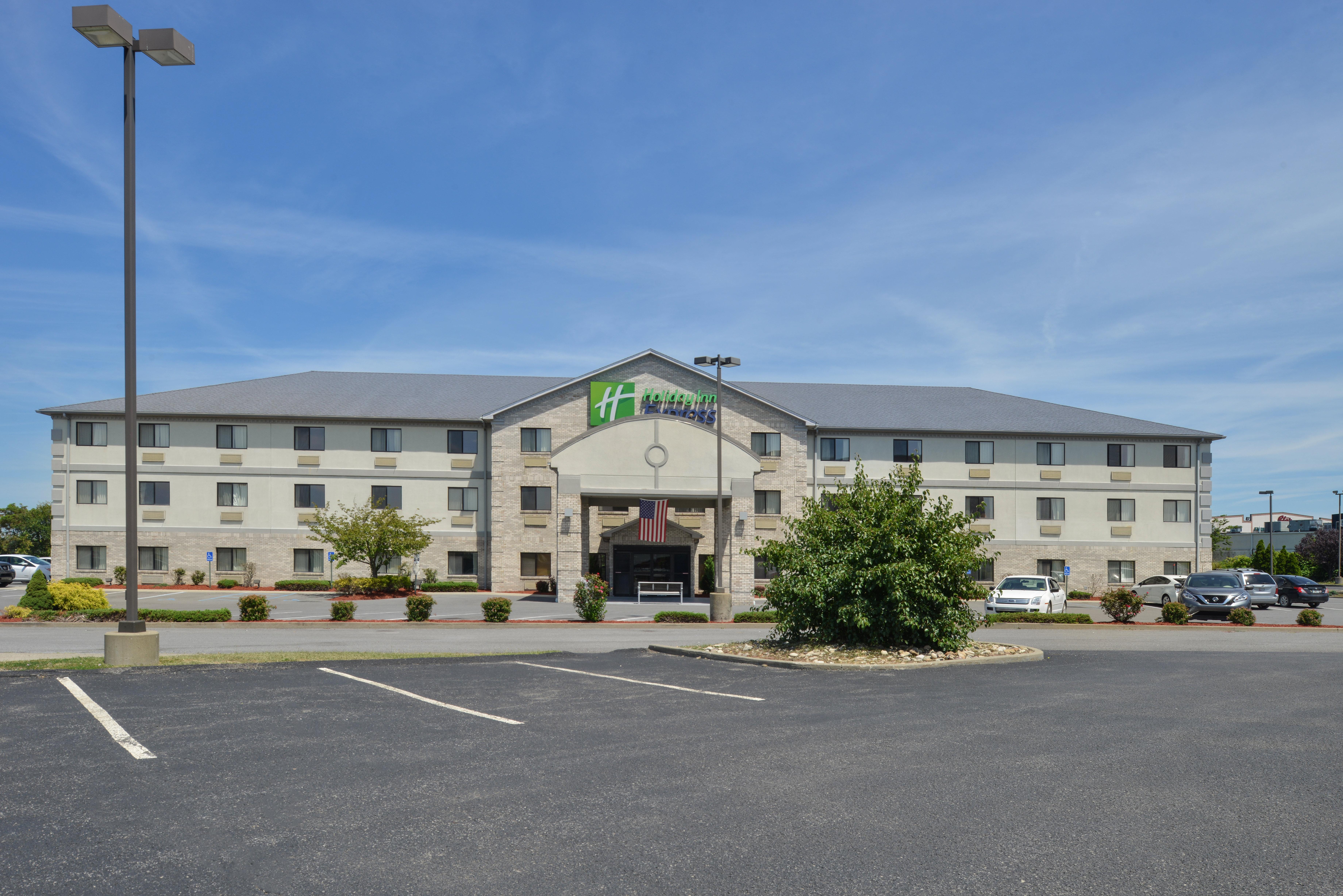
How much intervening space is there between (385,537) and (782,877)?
39.9m

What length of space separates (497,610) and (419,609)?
2.27 meters

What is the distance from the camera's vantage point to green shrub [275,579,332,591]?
1702 inches

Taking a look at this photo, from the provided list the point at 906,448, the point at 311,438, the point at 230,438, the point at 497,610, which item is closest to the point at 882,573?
the point at 497,610

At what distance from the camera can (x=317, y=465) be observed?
4603 centimetres

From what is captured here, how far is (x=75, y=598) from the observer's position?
2633 cm

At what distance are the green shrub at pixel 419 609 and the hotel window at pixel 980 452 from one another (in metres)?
31.2

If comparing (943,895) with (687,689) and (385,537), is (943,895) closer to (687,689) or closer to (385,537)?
(687,689)

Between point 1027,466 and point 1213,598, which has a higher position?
point 1027,466

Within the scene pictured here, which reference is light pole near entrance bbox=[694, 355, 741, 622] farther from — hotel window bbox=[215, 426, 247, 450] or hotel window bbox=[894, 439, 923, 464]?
hotel window bbox=[215, 426, 247, 450]

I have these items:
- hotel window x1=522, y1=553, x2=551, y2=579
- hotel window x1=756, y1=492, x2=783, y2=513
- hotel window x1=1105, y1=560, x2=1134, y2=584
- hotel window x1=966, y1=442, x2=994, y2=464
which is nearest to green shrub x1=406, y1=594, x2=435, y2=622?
hotel window x1=522, y1=553, x2=551, y2=579

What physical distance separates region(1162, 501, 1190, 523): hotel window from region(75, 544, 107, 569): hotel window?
52.9 metres

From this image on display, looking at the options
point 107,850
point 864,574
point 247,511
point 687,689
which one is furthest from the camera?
point 247,511

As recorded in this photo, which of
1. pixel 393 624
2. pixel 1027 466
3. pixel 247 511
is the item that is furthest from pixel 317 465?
pixel 1027 466

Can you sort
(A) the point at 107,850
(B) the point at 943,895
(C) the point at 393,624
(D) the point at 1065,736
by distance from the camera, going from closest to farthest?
1. (B) the point at 943,895
2. (A) the point at 107,850
3. (D) the point at 1065,736
4. (C) the point at 393,624
